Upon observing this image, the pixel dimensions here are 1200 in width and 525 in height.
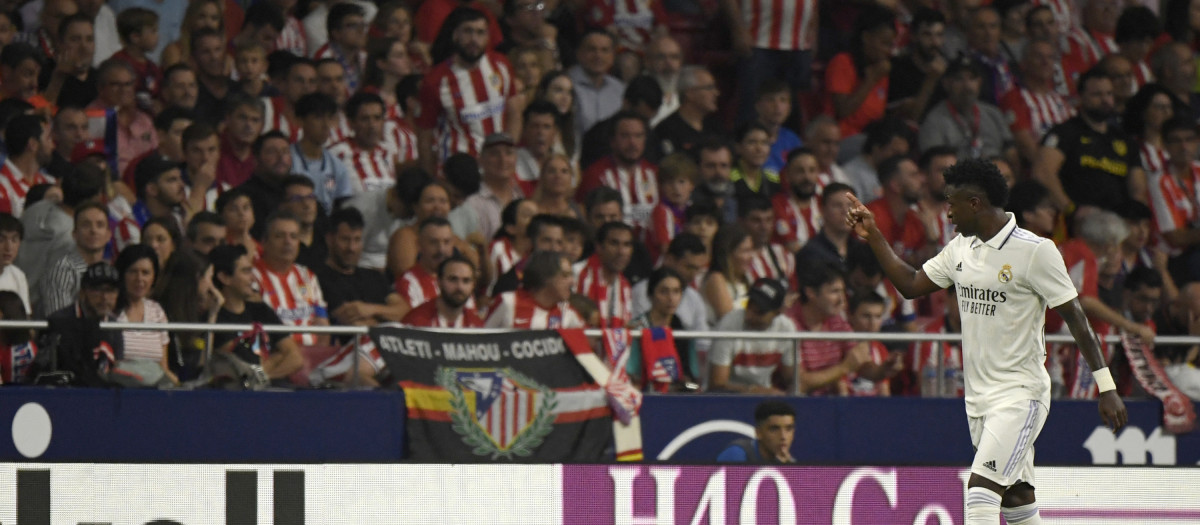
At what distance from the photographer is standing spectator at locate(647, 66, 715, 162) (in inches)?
517

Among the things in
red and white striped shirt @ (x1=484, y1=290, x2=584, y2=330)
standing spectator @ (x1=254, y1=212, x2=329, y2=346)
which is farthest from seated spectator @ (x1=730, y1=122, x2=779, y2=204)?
standing spectator @ (x1=254, y1=212, x2=329, y2=346)

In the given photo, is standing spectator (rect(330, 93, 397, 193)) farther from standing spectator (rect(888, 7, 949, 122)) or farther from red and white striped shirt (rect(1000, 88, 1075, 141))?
red and white striped shirt (rect(1000, 88, 1075, 141))

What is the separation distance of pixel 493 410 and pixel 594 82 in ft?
12.2

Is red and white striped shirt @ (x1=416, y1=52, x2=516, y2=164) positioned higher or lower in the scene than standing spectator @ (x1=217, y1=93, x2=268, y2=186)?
higher

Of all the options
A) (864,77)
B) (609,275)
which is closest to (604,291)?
(609,275)

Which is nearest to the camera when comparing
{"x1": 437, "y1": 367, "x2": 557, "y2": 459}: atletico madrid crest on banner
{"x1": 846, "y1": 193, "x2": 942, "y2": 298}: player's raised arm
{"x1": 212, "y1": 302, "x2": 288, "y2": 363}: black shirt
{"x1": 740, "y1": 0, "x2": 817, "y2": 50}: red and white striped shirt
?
{"x1": 846, "y1": 193, "x2": 942, "y2": 298}: player's raised arm

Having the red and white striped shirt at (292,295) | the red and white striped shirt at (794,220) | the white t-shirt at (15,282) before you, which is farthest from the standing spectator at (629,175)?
the white t-shirt at (15,282)

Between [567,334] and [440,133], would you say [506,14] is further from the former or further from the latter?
[567,334]

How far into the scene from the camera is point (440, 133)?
12.8 metres

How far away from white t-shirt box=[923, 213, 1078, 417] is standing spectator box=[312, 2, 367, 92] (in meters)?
6.89

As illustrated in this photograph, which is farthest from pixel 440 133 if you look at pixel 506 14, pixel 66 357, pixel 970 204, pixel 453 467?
pixel 970 204

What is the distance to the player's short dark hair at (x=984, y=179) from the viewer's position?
6965 mm

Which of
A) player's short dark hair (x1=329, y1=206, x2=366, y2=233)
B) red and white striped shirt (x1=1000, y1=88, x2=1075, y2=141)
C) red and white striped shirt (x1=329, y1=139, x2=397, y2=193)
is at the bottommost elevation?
player's short dark hair (x1=329, y1=206, x2=366, y2=233)

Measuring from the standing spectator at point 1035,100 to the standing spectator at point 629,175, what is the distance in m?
3.57
